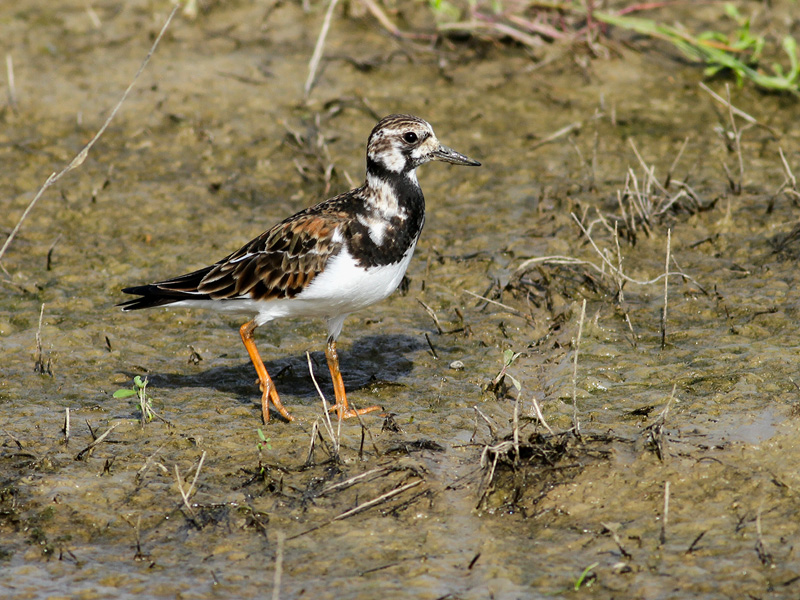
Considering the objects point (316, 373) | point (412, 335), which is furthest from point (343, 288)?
point (412, 335)

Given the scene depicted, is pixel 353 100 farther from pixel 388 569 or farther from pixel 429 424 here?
pixel 388 569

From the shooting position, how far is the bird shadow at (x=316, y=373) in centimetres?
717

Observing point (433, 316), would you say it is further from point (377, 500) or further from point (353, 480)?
point (377, 500)

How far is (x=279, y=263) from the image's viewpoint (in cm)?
681

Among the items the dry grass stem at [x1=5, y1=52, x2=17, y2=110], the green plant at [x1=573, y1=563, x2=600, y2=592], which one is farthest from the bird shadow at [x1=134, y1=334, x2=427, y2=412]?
the dry grass stem at [x1=5, y1=52, x2=17, y2=110]

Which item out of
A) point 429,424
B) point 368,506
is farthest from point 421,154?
point 368,506

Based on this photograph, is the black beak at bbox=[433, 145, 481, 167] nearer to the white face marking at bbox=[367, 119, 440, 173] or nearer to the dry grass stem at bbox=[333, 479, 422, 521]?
the white face marking at bbox=[367, 119, 440, 173]

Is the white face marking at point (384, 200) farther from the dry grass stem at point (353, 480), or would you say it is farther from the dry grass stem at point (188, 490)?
the dry grass stem at point (188, 490)

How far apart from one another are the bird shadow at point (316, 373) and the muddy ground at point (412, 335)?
3cm

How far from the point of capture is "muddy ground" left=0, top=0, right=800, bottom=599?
5.08 meters

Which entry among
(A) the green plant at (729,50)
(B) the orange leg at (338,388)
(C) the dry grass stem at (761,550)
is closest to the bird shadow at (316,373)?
(B) the orange leg at (338,388)

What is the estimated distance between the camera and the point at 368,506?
5.40 meters

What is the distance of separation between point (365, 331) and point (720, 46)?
560cm

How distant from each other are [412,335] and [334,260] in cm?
147
